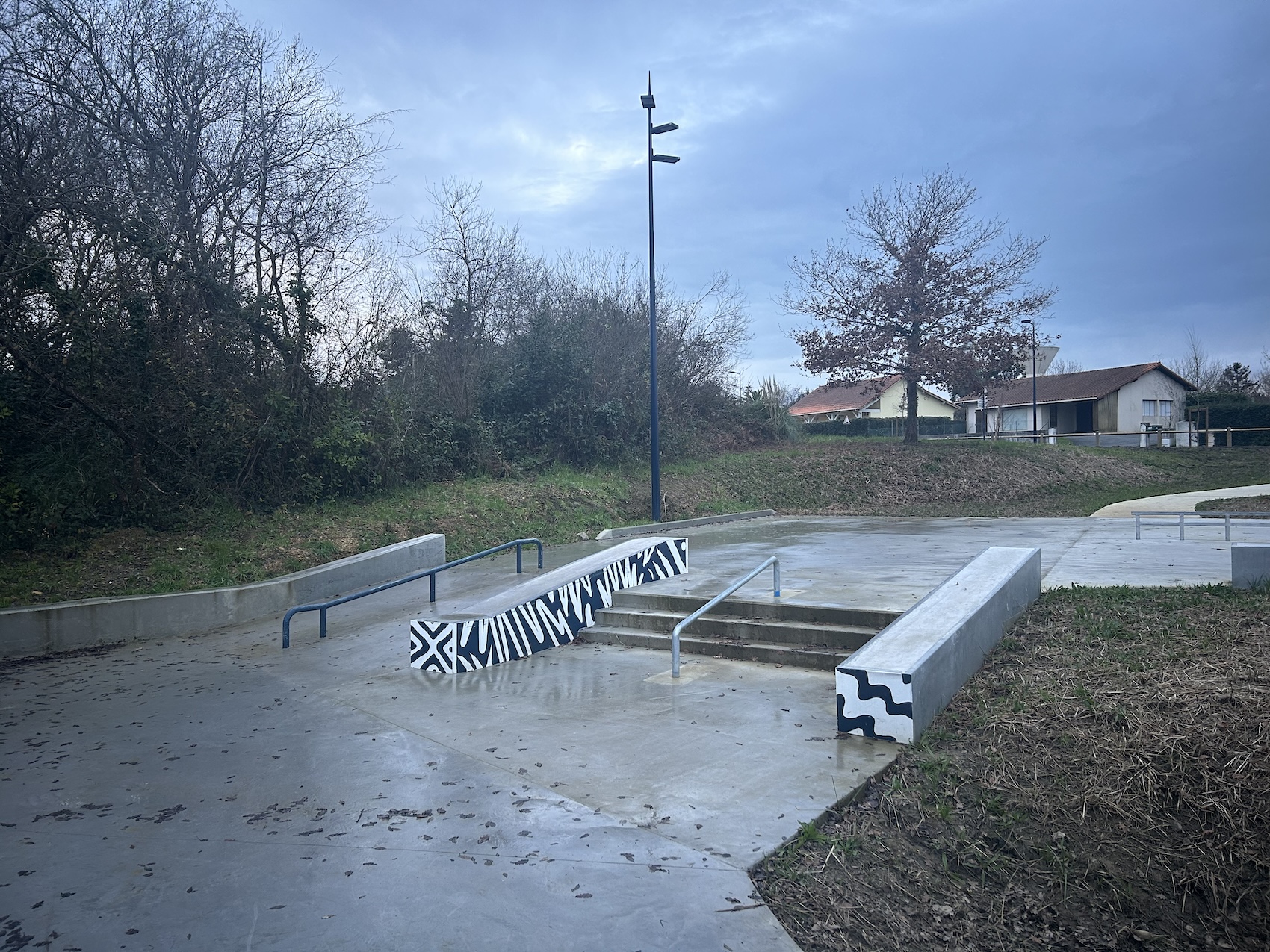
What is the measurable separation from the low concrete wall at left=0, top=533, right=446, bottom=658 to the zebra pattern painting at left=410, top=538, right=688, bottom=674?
3.74 m

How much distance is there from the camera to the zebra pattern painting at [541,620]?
25.2 ft

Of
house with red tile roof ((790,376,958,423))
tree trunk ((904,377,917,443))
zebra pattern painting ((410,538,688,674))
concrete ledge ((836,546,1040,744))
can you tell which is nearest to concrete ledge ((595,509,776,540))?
zebra pattern painting ((410,538,688,674))

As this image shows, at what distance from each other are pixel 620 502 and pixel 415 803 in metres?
15.8

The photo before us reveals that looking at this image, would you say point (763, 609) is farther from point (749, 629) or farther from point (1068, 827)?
point (1068, 827)

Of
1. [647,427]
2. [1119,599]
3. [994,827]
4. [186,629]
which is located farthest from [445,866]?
[647,427]

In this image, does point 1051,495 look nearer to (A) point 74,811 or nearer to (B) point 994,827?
(B) point 994,827

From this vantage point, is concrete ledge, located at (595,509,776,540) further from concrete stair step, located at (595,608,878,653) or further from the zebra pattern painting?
concrete stair step, located at (595,608,878,653)

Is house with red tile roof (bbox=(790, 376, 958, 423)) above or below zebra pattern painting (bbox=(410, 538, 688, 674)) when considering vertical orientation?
above

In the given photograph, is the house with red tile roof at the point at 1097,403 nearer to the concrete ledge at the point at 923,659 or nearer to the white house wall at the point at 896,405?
the white house wall at the point at 896,405

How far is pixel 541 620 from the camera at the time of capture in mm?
8477

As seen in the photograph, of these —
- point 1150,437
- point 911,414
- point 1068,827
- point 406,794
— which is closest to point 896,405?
point 1150,437

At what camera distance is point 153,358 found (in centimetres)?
1250

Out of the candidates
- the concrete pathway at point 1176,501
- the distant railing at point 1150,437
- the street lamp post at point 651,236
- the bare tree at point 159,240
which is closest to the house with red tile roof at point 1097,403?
the distant railing at point 1150,437

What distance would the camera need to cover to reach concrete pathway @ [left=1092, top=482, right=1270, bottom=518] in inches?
741
